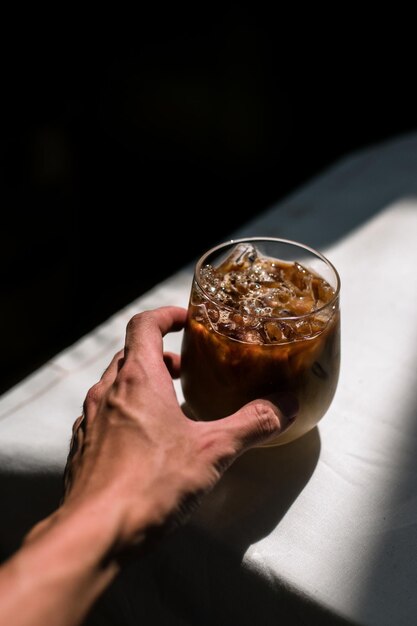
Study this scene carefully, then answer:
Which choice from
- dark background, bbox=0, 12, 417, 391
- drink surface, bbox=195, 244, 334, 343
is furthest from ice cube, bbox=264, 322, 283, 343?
dark background, bbox=0, 12, 417, 391

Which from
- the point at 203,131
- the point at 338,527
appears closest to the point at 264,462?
the point at 338,527

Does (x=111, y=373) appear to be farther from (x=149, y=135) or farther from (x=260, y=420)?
(x=149, y=135)

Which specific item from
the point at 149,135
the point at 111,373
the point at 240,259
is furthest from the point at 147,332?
the point at 149,135

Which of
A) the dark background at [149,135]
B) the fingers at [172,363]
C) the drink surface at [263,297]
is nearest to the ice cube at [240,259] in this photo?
the drink surface at [263,297]

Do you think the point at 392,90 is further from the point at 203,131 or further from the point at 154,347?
the point at 154,347

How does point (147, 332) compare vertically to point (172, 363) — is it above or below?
above

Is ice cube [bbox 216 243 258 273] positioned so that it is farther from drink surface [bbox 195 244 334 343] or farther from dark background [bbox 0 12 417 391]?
dark background [bbox 0 12 417 391]
